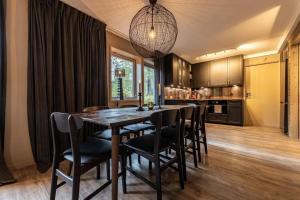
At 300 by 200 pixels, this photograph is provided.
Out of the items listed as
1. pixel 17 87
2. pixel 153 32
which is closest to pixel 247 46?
pixel 153 32

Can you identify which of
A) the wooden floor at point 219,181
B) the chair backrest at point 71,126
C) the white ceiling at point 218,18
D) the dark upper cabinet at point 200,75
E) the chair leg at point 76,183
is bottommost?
the wooden floor at point 219,181

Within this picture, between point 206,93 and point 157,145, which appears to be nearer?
point 157,145

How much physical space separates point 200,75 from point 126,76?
344 cm

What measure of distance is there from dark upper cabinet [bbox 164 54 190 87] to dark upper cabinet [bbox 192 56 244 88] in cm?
86

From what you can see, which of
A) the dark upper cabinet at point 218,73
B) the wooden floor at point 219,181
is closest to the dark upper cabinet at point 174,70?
the dark upper cabinet at point 218,73

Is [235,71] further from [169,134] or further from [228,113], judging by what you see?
[169,134]

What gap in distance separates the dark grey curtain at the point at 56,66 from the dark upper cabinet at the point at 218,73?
4.44 m

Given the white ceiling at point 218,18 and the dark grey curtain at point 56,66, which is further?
the white ceiling at point 218,18

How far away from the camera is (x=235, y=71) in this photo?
17.3 ft

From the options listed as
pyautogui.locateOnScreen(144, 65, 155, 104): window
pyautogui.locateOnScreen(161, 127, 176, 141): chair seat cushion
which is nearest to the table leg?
pyautogui.locateOnScreen(161, 127, 176, 141): chair seat cushion

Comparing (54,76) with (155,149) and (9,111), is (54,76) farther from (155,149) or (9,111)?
(155,149)

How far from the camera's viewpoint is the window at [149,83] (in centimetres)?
469

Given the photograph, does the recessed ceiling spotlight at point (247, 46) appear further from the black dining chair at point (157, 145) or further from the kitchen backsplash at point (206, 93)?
the black dining chair at point (157, 145)

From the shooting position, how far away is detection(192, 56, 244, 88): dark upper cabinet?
17.2ft
